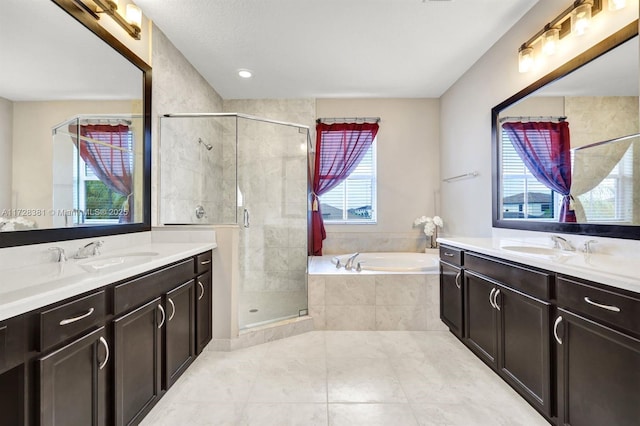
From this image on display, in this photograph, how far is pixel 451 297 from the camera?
2363mm

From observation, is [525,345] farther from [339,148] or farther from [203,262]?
[339,148]

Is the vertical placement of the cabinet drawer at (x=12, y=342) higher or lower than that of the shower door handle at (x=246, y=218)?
lower

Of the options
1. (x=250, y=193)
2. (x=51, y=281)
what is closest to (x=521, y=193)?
(x=250, y=193)

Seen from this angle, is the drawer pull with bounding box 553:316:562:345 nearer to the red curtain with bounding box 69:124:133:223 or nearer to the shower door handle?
the shower door handle

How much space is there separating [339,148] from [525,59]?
214cm

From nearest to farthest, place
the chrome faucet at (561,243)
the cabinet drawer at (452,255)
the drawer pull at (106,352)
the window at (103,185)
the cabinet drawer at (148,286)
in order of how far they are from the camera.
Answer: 1. the drawer pull at (106,352)
2. the cabinet drawer at (148,286)
3. the window at (103,185)
4. the chrome faucet at (561,243)
5. the cabinet drawer at (452,255)

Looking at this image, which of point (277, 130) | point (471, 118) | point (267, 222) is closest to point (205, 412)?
point (267, 222)

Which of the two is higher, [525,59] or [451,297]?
[525,59]

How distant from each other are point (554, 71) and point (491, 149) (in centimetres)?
80

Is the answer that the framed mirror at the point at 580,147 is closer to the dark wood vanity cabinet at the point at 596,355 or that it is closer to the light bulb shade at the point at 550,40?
the light bulb shade at the point at 550,40

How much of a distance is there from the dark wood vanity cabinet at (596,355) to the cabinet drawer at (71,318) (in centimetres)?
194

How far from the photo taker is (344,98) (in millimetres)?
3836

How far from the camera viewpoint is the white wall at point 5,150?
125 cm

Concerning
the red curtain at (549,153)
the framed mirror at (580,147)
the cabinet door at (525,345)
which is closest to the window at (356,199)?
the framed mirror at (580,147)
